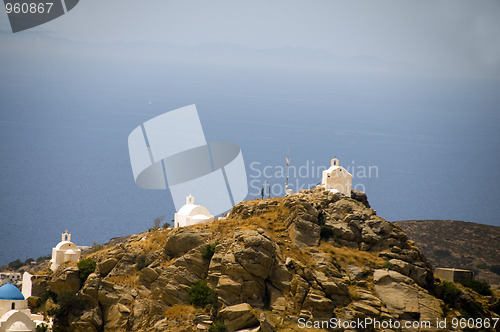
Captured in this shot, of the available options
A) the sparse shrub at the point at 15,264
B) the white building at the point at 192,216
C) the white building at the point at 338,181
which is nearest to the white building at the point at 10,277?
the sparse shrub at the point at 15,264

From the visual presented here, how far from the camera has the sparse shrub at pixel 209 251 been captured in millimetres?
66250

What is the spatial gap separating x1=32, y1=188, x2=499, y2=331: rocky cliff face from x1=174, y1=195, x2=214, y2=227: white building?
13.9 ft

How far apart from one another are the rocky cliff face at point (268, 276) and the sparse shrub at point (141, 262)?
119mm

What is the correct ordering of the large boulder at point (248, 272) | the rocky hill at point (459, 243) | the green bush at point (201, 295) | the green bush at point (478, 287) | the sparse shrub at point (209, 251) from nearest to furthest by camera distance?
the large boulder at point (248, 272)
the green bush at point (201, 295)
the sparse shrub at point (209, 251)
the green bush at point (478, 287)
the rocky hill at point (459, 243)

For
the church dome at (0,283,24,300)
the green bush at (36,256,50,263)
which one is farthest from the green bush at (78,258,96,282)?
the green bush at (36,256,50,263)

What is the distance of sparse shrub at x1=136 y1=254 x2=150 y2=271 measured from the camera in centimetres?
6844

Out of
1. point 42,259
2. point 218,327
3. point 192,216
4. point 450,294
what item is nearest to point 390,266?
point 450,294

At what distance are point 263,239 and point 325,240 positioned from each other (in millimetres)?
6473

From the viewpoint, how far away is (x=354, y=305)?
2453 inches

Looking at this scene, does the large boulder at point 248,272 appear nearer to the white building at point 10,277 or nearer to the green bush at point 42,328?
the green bush at point 42,328

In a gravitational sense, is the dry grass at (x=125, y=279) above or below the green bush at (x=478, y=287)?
above

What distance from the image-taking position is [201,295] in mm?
63562

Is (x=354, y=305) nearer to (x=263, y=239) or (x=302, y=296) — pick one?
(x=302, y=296)

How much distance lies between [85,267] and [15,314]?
6952mm
